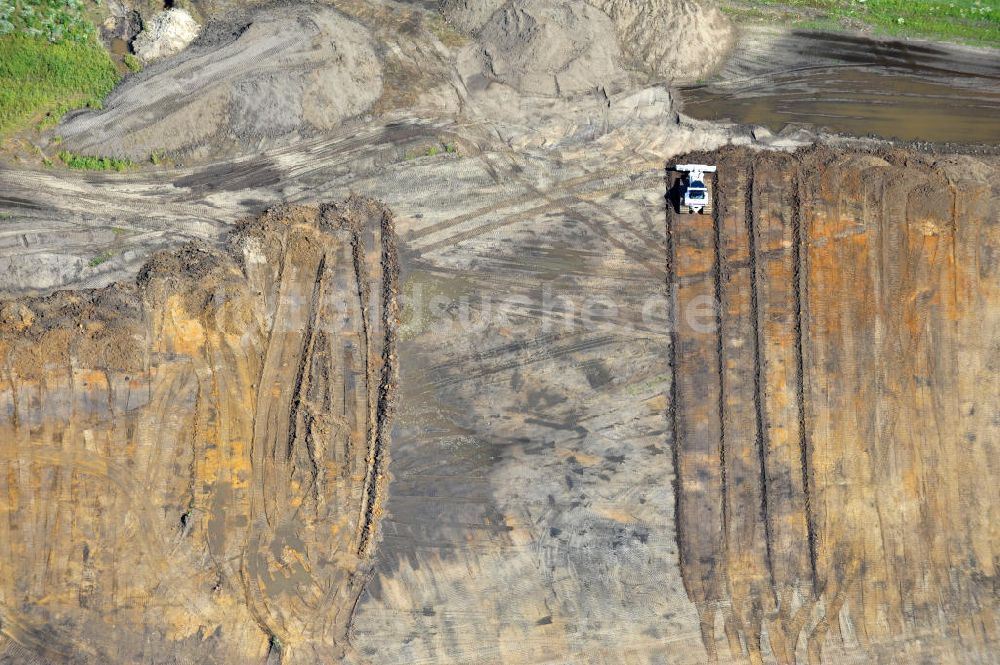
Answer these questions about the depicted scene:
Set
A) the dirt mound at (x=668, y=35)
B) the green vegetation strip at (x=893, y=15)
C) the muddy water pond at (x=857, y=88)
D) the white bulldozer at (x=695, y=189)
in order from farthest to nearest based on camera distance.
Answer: the green vegetation strip at (x=893, y=15) < the muddy water pond at (x=857, y=88) < the dirt mound at (x=668, y=35) < the white bulldozer at (x=695, y=189)

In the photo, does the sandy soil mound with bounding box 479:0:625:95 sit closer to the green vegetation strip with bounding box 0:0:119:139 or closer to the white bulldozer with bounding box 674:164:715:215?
the white bulldozer with bounding box 674:164:715:215

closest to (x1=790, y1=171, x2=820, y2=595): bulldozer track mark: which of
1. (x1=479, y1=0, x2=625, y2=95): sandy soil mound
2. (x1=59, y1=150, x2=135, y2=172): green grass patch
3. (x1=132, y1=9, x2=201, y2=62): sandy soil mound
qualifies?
(x1=479, y1=0, x2=625, y2=95): sandy soil mound

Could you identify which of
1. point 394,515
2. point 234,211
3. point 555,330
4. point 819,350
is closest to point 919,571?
point 819,350

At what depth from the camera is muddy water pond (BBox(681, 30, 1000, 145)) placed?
11.6 meters

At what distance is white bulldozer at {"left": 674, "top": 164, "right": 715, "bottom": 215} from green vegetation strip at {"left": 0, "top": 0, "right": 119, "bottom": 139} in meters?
9.79

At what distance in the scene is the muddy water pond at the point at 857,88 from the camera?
38.2ft

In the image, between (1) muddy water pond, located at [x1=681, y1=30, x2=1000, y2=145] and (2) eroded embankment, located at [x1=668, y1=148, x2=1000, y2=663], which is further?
(1) muddy water pond, located at [x1=681, y1=30, x2=1000, y2=145]

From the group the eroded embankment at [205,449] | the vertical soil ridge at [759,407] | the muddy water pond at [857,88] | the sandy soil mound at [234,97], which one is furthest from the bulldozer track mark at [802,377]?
the sandy soil mound at [234,97]

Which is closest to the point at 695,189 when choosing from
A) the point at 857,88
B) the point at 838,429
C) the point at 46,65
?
the point at 857,88

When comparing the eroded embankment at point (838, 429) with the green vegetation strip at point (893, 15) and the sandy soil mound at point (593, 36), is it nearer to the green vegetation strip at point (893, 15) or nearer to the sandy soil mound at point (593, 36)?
the sandy soil mound at point (593, 36)

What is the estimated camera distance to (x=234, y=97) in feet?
34.7

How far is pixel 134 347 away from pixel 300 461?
3142 mm

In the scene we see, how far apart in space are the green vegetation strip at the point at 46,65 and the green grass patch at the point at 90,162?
0.70 metres

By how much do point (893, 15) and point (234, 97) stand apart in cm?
1187
